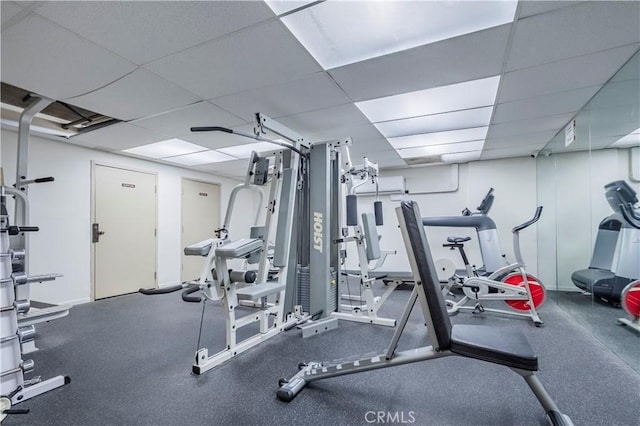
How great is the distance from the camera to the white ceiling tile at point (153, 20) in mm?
1514

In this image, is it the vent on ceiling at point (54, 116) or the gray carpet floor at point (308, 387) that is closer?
the gray carpet floor at point (308, 387)

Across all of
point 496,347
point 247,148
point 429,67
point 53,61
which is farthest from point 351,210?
point 53,61

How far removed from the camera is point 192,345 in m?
2.57

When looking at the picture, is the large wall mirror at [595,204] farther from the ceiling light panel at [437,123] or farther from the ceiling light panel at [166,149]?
the ceiling light panel at [166,149]

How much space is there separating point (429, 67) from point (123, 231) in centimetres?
476

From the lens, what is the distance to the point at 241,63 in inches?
80.9

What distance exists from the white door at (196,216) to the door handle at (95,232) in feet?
4.59

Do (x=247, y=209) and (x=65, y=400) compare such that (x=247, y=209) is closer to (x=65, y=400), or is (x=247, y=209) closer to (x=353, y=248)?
(x=353, y=248)

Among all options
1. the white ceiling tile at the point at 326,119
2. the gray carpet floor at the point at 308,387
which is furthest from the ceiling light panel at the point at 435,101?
the gray carpet floor at the point at 308,387

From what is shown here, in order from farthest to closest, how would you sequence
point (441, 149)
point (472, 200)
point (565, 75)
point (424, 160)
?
point (472, 200)
point (424, 160)
point (441, 149)
point (565, 75)

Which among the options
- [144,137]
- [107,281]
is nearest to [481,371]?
[144,137]

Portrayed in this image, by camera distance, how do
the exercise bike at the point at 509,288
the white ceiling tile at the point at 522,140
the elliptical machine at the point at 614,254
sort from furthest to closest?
the white ceiling tile at the point at 522,140 → the exercise bike at the point at 509,288 → the elliptical machine at the point at 614,254

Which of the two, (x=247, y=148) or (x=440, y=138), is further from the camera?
(x=247, y=148)

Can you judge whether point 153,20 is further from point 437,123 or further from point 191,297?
point 437,123
